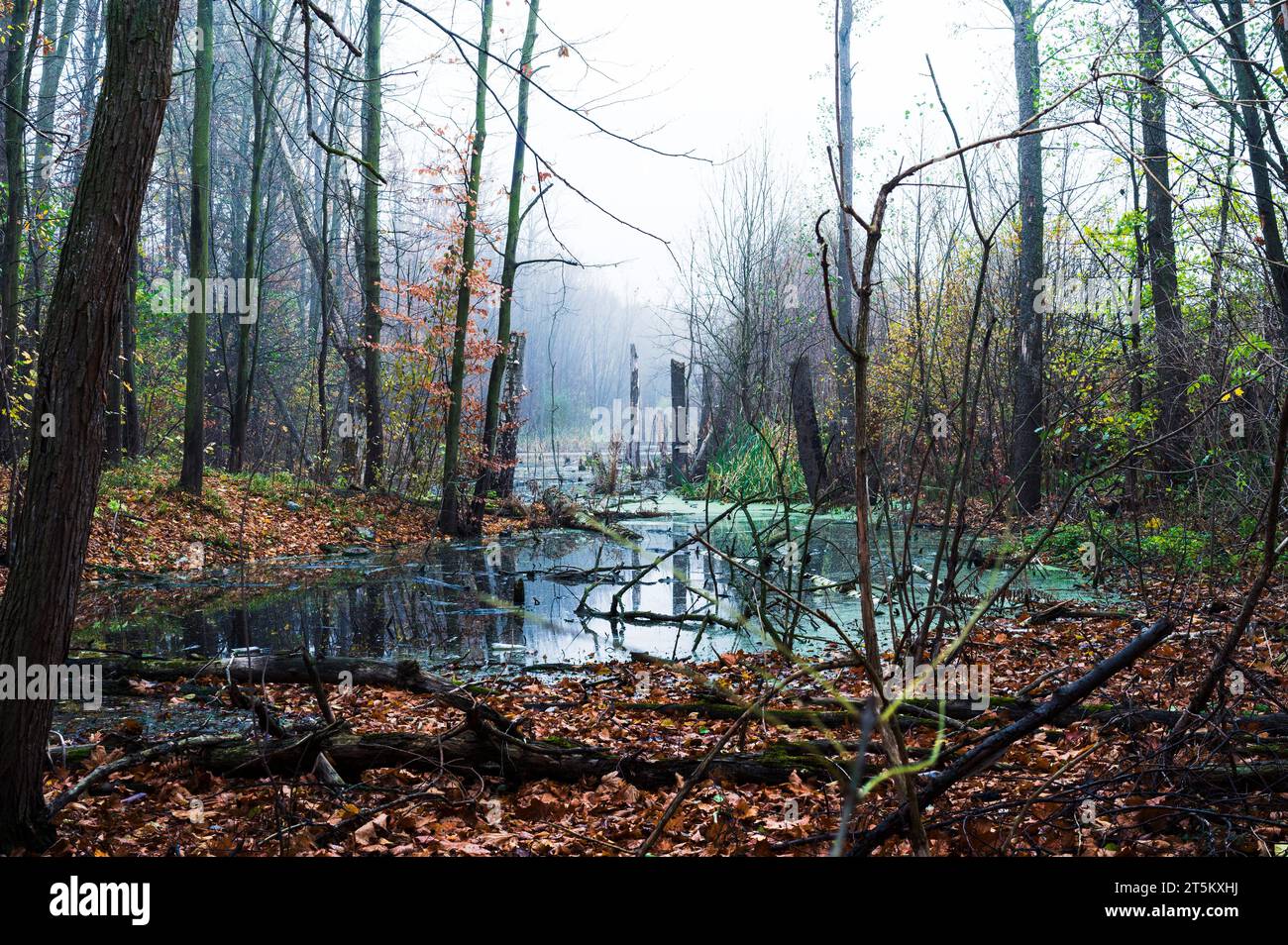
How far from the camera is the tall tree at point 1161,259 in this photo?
287 inches

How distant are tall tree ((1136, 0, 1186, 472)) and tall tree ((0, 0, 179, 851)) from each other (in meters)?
6.49

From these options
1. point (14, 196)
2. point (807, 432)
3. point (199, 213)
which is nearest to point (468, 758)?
point (14, 196)

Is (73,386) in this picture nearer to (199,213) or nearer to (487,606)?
(487,606)

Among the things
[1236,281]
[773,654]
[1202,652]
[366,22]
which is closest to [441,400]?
[366,22]

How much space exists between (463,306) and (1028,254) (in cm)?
791

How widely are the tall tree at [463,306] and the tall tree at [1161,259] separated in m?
8.58

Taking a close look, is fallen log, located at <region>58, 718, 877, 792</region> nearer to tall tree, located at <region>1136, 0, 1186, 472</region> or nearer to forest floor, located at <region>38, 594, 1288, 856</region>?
forest floor, located at <region>38, 594, 1288, 856</region>

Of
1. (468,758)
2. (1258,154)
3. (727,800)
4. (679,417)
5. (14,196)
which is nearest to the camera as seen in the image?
(727,800)

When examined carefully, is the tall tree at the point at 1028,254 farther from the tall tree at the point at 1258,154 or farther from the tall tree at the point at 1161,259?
the tall tree at the point at 1258,154

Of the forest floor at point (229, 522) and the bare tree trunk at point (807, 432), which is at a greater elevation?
the bare tree trunk at point (807, 432)

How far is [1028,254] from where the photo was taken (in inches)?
473

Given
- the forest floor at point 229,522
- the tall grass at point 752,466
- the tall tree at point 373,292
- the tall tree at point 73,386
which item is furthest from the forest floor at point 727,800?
the tall grass at point 752,466

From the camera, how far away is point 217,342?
21953mm

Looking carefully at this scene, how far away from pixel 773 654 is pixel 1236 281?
15.3 feet
